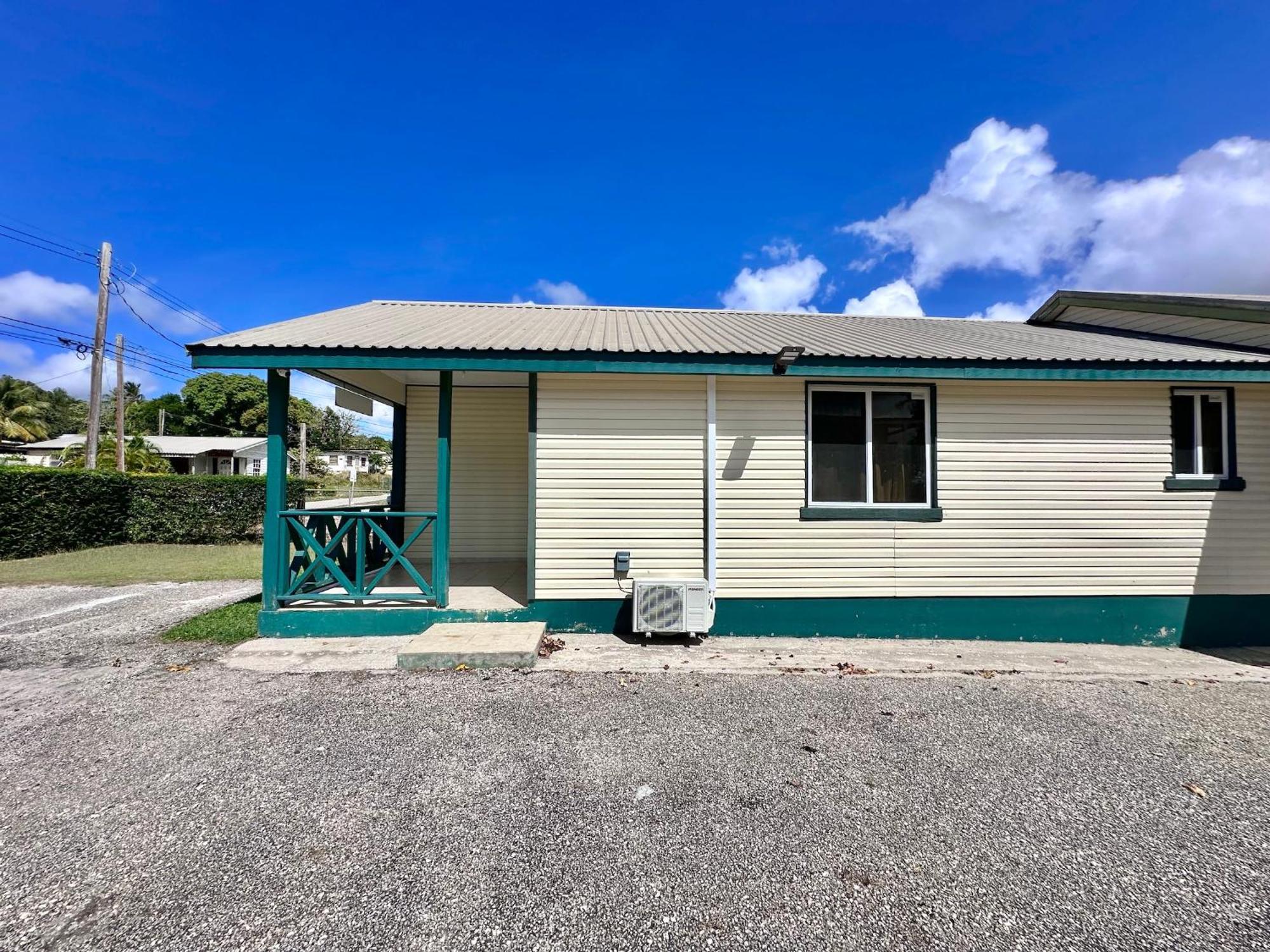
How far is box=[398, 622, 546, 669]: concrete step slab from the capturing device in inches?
177

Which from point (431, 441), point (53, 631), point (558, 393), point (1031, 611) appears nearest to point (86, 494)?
point (53, 631)

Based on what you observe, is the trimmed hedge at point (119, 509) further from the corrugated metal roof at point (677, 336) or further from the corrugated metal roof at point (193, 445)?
the corrugated metal roof at point (193, 445)

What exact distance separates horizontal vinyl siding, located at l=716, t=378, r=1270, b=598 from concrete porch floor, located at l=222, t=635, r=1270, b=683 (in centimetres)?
60

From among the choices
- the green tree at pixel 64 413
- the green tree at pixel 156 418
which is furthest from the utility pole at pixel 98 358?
the green tree at pixel 64 413

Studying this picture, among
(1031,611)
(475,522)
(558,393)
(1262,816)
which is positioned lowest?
(1262,816)

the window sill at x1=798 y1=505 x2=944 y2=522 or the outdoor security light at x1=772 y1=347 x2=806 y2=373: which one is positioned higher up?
the outdoor security light at x1=772 y1=347 x2=806 y2=373

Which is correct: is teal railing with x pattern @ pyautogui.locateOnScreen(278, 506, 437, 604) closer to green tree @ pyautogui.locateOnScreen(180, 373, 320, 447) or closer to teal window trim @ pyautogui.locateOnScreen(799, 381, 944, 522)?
teal window trim @ pyautogui.locateOnScreen(799, 381, 944, 522)

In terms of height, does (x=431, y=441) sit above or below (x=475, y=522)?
Result: above

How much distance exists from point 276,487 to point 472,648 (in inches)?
104

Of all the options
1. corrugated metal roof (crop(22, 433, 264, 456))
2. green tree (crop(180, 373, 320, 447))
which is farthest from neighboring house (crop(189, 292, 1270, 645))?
green tree (crop(180, 373, 320, 447))

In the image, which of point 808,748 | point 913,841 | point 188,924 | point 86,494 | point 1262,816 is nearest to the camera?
point 188,924

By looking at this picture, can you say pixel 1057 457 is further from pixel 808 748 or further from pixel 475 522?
pixel 475 522

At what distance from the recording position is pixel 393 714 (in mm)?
3699

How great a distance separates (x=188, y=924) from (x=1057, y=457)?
7276 mm
